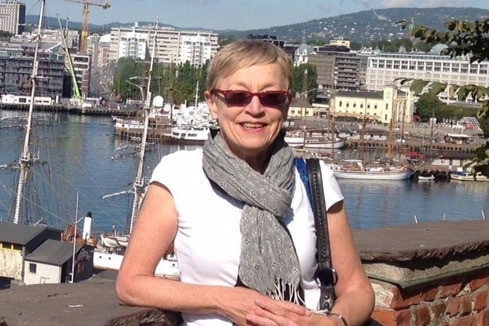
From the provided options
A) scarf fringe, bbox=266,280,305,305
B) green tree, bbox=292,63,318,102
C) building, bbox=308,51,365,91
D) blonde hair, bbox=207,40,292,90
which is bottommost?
scarf fringe, bbox=266,280,305,305

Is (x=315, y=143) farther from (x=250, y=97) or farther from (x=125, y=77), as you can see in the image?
(x=250, y=97)

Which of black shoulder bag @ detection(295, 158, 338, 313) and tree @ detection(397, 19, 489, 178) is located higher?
tree @ detection(397, 19, 489, 178)

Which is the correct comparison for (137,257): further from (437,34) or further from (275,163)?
(437,34)

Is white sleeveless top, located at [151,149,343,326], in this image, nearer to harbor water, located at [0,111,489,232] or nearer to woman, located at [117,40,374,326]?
woman, located at [117,40,374,326]

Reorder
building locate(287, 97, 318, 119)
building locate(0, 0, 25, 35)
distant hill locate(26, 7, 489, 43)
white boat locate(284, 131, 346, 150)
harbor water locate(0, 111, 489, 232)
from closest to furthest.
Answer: harbor water locate(0, 111, 489, 232) < white boat locate(284, 131, 346, 150) < building locate(287, 97, 318, 119) < building locate(0, 0, 25, 35) < distant hill locate(26, 7, 489, 43)

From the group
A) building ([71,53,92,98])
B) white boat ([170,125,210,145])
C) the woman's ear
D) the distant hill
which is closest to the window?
the woman's ear

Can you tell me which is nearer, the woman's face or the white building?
the woman's face

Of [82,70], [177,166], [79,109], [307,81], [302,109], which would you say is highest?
[307,81]

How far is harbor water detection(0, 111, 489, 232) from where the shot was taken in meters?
19.3

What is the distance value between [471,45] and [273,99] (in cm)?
117

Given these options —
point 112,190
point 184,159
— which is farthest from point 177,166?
point 112,190

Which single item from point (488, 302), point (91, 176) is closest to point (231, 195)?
point (488, 302)

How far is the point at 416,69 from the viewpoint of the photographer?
189 ft

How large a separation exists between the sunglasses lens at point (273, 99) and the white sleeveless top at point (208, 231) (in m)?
0.08
